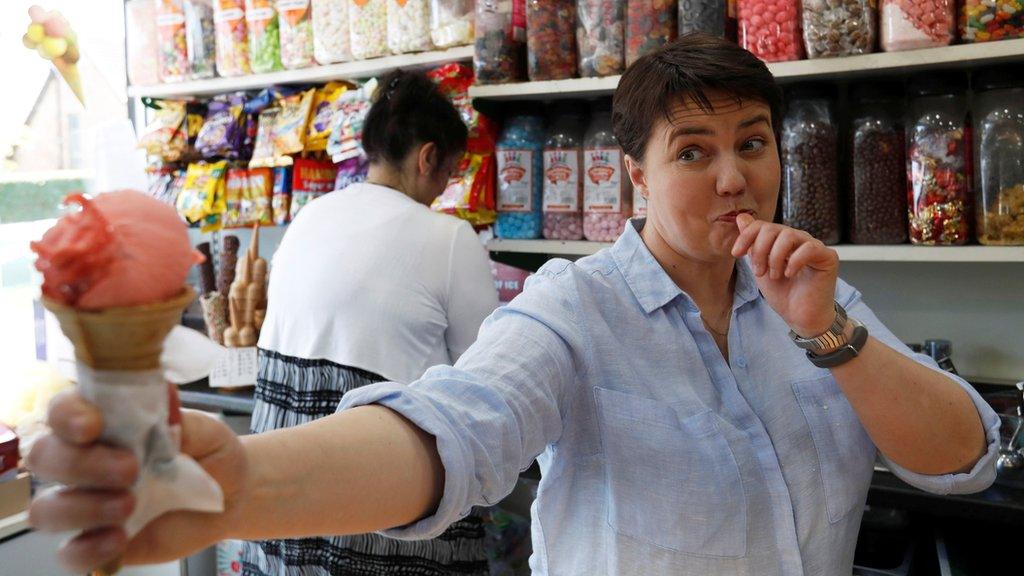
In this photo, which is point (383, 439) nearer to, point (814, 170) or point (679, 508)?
point (679, 508)

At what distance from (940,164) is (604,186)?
2.51 feet

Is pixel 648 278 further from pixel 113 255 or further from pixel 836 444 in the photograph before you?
pixel 113 255

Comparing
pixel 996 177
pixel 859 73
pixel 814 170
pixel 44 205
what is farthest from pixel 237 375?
pixel 996 177

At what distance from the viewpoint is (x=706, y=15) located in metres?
1.94

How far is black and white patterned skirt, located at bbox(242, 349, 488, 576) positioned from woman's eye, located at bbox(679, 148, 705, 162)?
0.86 metres

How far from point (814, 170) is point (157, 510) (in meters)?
1.71

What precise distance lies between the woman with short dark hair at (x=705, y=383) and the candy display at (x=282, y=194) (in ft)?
6.00

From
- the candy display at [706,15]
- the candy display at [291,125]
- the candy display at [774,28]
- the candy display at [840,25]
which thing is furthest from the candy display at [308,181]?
the candy display at [840,25]

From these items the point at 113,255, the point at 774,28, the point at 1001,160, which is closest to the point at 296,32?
the point at 774,28

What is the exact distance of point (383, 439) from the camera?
0.70m

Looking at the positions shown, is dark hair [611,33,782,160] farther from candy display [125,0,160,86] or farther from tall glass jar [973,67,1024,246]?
candy display [125,0,160,86]

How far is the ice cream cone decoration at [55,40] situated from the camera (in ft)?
8.18

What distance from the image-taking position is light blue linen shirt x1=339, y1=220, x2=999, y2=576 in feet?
3.21

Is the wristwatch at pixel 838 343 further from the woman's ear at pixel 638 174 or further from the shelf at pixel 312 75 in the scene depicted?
the shelf at pixel 312 75
